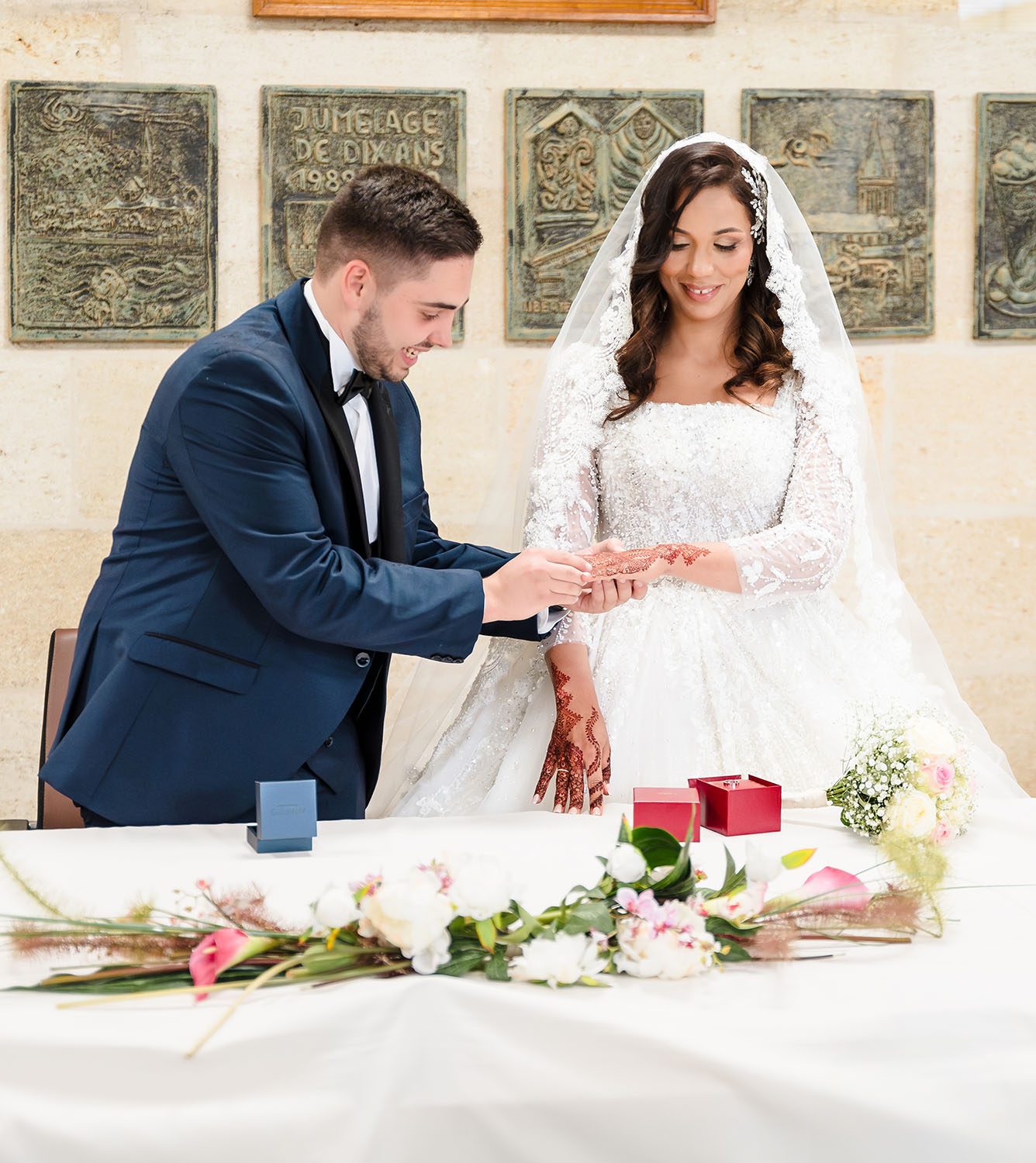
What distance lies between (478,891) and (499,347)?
106 inches

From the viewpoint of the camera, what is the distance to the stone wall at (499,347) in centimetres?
365

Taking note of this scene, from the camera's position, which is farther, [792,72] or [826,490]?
[792,72]

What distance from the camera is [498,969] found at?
4.29ft

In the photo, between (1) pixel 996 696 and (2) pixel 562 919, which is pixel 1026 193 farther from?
(2) pixel 562 919

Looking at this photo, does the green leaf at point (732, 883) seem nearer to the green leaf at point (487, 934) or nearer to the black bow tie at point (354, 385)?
the green leaf at point (487, 934)

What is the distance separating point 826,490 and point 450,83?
1.87 metres

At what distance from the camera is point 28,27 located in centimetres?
359

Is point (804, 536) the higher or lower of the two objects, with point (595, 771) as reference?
higher

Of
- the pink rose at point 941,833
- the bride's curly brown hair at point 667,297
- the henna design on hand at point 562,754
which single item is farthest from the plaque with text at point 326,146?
the pink rose at point 941,833

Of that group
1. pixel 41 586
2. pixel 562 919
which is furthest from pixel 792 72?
pixel 562 919

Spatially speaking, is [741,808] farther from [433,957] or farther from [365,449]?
[365,449]

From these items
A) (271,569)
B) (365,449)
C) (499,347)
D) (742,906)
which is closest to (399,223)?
(365,449)

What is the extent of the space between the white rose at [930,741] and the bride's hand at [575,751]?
25.9 inches

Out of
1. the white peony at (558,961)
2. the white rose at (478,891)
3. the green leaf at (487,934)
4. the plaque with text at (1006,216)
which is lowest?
the white peony at (558,961)
